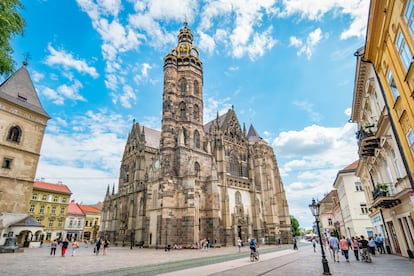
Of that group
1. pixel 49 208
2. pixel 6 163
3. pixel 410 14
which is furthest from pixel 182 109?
pixel 49 208

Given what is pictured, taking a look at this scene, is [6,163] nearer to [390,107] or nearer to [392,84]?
[390,107]

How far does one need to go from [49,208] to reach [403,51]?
6018cm

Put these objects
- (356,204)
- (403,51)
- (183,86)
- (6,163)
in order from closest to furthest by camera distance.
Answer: (403,51) < (6,163) < (356,204) < (183,86)

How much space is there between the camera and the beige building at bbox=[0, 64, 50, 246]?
891 inches

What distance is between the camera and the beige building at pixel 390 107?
902cm

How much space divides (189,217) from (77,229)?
153 feet

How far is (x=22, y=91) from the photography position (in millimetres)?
27031

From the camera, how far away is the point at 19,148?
964 inches

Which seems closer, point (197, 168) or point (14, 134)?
point (14, 134)

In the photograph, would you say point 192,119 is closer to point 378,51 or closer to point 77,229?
point 378,51

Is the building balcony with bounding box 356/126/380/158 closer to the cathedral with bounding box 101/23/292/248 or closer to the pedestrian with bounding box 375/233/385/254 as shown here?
the pedestrian with bounding box 375/233/385/254

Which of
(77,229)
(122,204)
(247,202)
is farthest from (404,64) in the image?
(77,229)

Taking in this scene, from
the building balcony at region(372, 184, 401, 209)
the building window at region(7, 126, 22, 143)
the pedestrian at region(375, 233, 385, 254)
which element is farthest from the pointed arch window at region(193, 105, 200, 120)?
the pedestrian at region(375, 233, 385, 254)

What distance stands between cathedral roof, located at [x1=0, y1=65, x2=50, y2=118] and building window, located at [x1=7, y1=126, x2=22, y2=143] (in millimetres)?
2797
